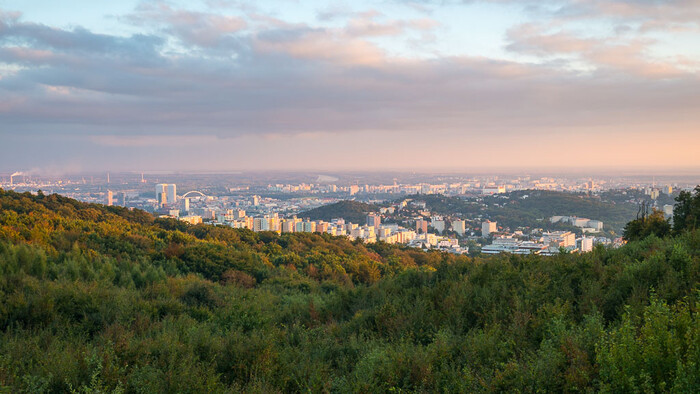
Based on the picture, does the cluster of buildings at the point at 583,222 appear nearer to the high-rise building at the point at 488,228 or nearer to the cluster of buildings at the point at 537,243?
the cluster of buildings at the point at 537,243

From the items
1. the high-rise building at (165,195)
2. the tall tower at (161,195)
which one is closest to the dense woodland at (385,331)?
the tall tower at (161,195)

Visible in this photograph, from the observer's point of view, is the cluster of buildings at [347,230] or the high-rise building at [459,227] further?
the high-rise building at [459,227]

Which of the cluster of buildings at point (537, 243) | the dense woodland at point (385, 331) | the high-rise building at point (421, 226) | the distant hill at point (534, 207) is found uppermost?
the dense woodland at point (385, 331)

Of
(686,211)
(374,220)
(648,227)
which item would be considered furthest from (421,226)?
(686,211)

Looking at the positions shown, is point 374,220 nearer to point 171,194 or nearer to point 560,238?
point 560,238

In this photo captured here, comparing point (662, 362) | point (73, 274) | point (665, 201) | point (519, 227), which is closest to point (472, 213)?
point (519, 227)

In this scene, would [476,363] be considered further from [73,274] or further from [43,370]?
[73,274]

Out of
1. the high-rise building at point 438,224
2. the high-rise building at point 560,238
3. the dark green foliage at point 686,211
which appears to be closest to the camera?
the dark green foliage at point 686,211

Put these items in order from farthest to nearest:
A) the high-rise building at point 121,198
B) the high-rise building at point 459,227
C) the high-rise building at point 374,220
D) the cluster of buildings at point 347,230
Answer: the high-rise building at point 121,198
the high-rise building at point 374,220
the high-rise building at point 459,227
the cluster of buildings at point 347,230
